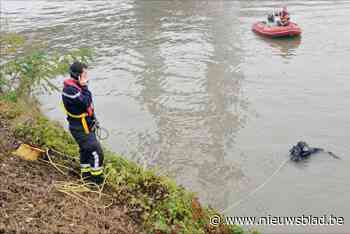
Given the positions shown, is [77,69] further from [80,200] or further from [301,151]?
[301,151]

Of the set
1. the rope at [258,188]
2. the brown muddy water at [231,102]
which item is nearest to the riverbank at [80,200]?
the rope at [258,188]

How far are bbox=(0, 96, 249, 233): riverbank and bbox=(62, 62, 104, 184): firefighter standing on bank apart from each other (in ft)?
0.80

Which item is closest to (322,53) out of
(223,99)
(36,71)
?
(223,99)

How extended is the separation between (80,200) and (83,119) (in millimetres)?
1242

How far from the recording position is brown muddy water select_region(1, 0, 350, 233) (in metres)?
8.95

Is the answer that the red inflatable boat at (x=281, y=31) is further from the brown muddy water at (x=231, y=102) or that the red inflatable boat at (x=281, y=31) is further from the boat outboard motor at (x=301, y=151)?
the boat outboard motor at (x=301, y=151)

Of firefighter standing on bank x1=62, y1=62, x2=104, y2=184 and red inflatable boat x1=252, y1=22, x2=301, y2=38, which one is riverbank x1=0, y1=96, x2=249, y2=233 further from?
red inflatable boat x1=252, y1=22, x2=301, y2=38

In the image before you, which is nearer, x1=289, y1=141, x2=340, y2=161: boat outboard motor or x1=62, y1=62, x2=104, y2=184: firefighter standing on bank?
x1=62, y1=62, x2=104, y2=184: firefighter standing on bank

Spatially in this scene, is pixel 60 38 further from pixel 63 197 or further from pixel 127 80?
pixel 63 197

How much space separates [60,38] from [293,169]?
1680cm

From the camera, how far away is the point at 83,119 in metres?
6.45

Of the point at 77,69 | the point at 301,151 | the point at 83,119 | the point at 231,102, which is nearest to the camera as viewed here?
the point at 77,69

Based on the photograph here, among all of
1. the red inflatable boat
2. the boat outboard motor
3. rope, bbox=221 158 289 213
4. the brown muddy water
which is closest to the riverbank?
rope, bbox=221 158 289 213
